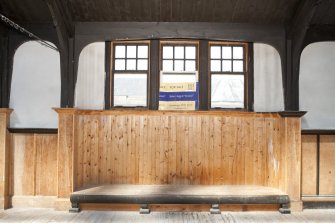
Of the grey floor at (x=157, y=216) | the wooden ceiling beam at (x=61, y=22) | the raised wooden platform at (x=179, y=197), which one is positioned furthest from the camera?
the wooden ceiling beam at (x=61, y=22)

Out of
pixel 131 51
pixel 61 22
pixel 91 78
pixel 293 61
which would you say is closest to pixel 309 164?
pixel 293 61

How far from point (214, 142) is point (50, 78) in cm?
338

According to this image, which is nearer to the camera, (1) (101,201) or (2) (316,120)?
(1) (101,201)

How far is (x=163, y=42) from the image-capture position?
6262 millimetres

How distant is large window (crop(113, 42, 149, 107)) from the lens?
6195 millimetres

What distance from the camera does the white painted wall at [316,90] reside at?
19.9 feet

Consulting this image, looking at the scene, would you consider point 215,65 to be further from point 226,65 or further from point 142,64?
point 142,64

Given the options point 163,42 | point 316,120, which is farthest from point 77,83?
point 316,120

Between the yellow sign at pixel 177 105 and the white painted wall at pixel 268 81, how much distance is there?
1251 mm

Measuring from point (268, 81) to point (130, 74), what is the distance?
8.79 feet

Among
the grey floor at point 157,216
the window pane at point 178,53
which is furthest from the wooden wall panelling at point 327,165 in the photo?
the window pane at point 178,53

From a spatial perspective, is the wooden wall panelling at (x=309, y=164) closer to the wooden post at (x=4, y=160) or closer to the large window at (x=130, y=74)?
the large window at (x=130, y=74)

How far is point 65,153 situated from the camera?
5684 millimetres

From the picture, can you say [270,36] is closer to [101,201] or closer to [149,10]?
[149,10]
